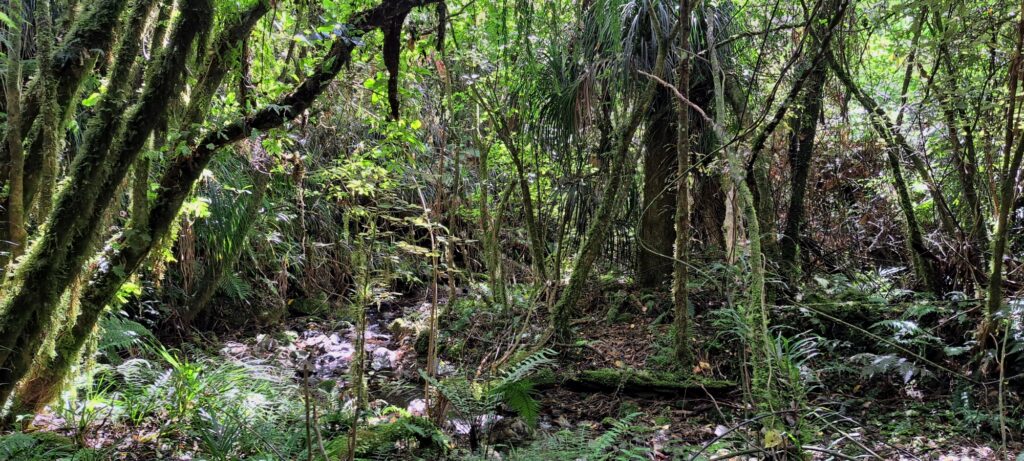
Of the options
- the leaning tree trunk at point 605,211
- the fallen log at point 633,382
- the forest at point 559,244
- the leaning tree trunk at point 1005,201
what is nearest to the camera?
the forest at point 559,244

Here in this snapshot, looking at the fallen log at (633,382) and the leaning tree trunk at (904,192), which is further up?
the leaning tree trunk at (904,192)

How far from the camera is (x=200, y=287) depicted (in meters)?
6.45

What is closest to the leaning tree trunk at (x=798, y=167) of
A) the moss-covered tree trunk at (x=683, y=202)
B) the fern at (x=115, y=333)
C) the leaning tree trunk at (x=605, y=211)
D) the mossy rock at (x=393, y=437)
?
the moss-covered tree trunk at (x=683, y=202)

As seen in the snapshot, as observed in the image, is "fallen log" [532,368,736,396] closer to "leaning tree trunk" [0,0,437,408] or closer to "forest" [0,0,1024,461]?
"forest" [0,0,1024,461]

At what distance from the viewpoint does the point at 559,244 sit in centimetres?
570

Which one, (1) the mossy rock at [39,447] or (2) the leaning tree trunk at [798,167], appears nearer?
(1) the mossy rock at [39,447]

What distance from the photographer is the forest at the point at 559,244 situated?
115 inches

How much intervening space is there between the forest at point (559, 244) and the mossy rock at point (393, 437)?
19mm

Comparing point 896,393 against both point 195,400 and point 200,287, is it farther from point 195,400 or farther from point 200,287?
point 200,287

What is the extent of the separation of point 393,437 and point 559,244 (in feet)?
9.37

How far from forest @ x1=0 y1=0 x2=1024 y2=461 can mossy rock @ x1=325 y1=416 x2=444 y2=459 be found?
0.7 inches

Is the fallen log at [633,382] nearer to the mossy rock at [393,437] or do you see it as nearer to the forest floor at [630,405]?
the forest floor at [630,405]

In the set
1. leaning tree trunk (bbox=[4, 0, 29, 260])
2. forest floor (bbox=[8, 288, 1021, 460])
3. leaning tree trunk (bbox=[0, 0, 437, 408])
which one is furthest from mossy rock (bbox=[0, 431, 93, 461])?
leaning tree trunk (bbox=[4, 0, 29, 260])

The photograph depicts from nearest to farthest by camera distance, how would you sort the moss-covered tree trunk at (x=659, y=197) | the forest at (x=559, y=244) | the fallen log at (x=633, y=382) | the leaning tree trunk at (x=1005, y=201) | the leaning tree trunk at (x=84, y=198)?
the leaning tree trunk at (x=84, y=198), the forest at (x=559, y=244), the leaning tree trunk at (x=1005, y=201), the fallen log at (x=633, y=382), the moss-covered tree trunk at (x=659, y=197)
